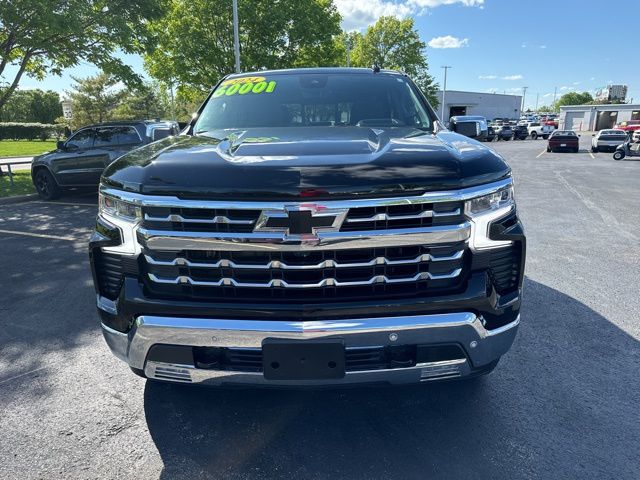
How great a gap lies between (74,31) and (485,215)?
39.6 ft

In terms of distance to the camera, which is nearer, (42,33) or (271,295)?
(271,295)

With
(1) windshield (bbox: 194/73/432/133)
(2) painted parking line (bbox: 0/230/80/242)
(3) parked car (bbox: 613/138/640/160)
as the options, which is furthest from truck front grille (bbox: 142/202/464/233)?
(3) parked car (bbox: 613/138/640/160)

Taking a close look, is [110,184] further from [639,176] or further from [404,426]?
[639,176]

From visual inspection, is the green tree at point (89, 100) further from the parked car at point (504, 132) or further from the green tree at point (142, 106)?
the parked car at point (504, 132)

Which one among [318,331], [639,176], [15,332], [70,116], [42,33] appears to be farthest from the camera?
[70,116]

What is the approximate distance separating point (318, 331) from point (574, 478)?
1432 mm

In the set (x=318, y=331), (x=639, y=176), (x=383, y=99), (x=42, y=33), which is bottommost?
(x=639, y=176)

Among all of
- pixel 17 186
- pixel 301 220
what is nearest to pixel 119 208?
pixel 301 220

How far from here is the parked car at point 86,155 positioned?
33.4 ft

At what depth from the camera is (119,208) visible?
2.19m

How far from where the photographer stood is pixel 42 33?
11562mm

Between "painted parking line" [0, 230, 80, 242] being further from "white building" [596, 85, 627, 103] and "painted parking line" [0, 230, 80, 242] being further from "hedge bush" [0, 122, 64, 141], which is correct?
"white building" [596, 85, 627, 103]

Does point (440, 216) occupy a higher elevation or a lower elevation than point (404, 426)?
higher

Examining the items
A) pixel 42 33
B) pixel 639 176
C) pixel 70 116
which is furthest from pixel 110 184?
pixel 70 116
